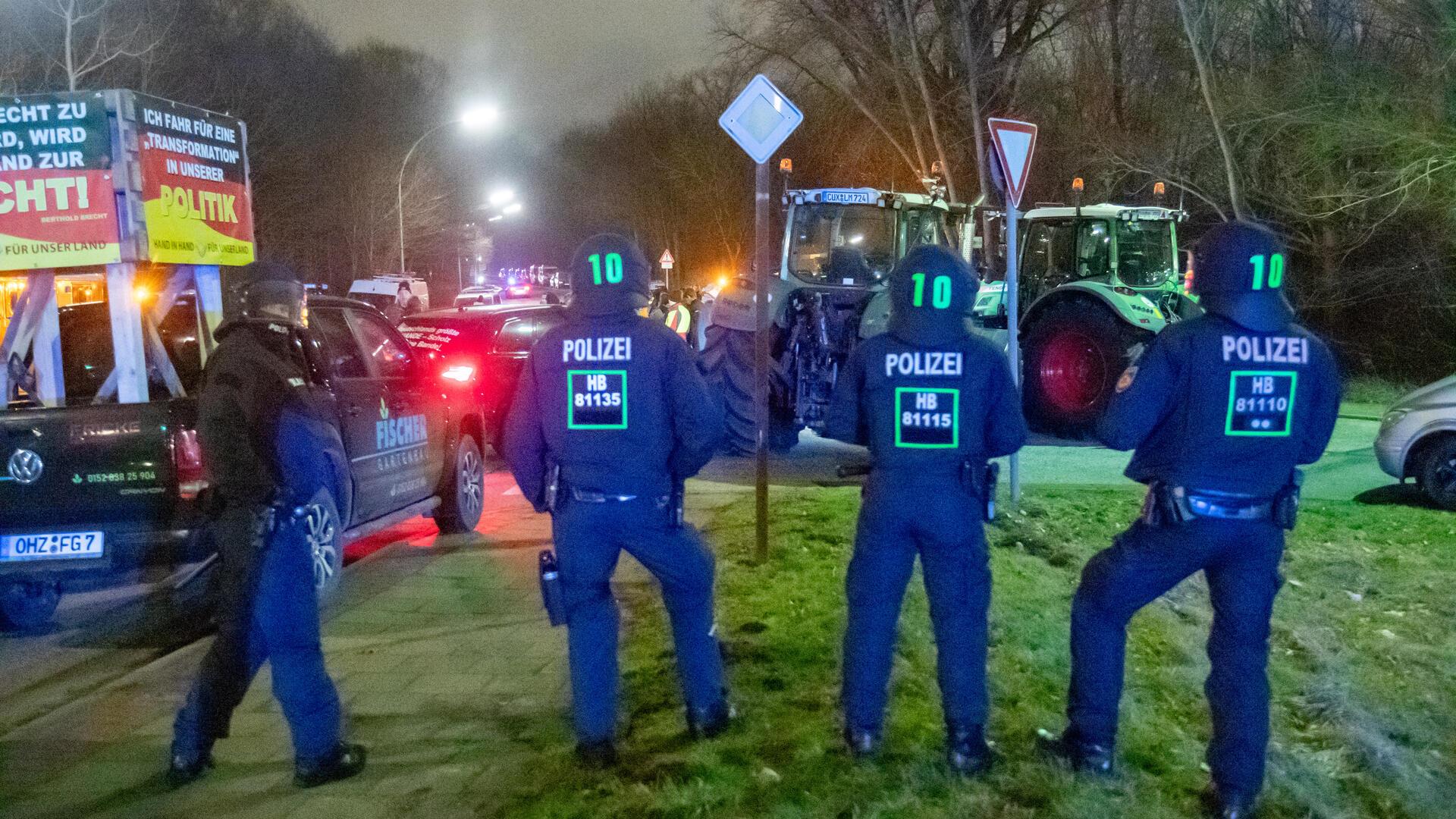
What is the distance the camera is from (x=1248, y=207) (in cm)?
1789

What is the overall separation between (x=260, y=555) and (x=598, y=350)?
1.38 m

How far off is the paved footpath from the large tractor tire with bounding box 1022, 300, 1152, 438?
20.7 feet

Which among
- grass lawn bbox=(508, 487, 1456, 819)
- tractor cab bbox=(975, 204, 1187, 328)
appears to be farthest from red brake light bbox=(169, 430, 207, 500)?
tractor cab bbox=(975, 204, 1187, 328)

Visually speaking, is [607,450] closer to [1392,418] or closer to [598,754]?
[598,754]

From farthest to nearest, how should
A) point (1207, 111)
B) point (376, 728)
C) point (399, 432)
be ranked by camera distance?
point (1207, 111) < point (399, 432) < point (376, 728)

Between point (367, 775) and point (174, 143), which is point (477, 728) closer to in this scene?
point (367, 775)

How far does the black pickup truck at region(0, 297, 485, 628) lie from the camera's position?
5.62 metres

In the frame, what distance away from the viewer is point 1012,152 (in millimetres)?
7387

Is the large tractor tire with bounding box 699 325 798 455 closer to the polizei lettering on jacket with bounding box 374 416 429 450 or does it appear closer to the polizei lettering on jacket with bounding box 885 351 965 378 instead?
the polizei lettering on jacket with bounding box 374 416 429 450

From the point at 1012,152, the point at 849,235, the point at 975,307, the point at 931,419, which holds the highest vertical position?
the point at 1012,152

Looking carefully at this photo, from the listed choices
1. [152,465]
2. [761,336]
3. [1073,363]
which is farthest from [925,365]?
[1073,363]

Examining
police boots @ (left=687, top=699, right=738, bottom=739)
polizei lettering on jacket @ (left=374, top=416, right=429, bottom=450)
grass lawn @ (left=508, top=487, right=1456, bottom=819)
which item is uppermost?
polizei lettering on jacket @ (left=374, top=416, right=429, bottom=450)

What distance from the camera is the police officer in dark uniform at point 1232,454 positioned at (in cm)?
355

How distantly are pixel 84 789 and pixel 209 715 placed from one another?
1.85 ft
